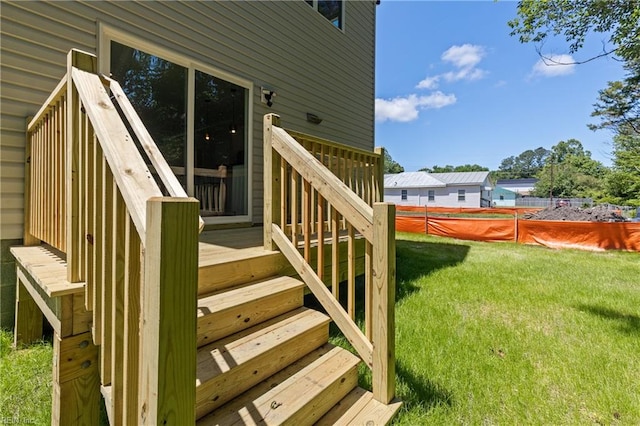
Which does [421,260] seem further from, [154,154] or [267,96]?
[154,154]

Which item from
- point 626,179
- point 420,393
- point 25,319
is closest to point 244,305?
point 420,393

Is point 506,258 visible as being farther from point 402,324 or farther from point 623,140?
point 623,140

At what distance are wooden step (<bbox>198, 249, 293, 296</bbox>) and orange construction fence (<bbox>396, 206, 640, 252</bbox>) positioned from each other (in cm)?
859

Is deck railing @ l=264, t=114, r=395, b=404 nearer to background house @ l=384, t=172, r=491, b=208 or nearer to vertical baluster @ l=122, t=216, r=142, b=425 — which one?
vertical baluster @ l=122, t=216, r=142, b=425

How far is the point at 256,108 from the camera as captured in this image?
15.5ft

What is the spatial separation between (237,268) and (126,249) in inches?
49.9

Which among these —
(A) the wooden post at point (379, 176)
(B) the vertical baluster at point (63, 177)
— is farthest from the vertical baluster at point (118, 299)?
(A) the wooden post at point (379, 176)

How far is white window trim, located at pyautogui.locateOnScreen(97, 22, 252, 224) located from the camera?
3.20 meters

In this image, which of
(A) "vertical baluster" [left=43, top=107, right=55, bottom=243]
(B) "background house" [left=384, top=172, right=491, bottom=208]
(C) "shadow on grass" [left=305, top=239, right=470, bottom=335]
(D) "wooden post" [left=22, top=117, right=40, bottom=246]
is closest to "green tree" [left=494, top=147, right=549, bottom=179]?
(B) "background house" [left=384, top=172, right=491, bottom=208]

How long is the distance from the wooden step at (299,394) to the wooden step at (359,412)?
36mm

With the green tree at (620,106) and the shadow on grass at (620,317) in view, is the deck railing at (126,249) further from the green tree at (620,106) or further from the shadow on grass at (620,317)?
the green tree at (620,106)

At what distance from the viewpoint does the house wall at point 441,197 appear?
86.0 ft

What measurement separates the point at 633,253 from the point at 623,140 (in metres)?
9.26

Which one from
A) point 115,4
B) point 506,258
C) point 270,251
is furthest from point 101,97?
point 506,258
